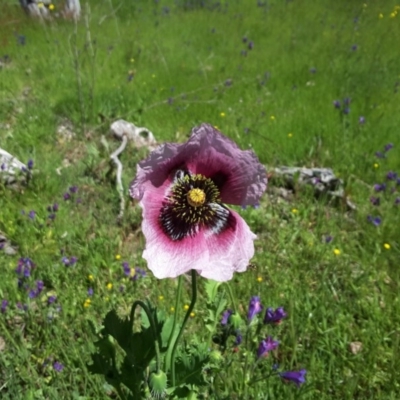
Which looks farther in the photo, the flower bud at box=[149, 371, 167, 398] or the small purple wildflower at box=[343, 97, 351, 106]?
the small purple wildflower at box=[343, 97, 351, 106]

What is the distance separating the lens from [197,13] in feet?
24.6

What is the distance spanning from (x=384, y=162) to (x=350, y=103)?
38.3 inches

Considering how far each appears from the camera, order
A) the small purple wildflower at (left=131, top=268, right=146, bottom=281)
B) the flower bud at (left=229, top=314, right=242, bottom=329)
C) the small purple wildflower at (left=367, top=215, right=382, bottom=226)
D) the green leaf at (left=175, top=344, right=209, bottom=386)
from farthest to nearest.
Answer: the small purple wildflower at (left=367, top=215, right=382, bottom=226)
the small purple wildflower at (left=131, top=268, right=146, bottom=281)
the flower bud at (left=229, top=314, right=242, bottom=329)
the green leaf at (left=175, top=344, right=209, bottom=386)

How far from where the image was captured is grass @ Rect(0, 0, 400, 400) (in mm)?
2174

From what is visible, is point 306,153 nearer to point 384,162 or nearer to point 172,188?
point 384,162

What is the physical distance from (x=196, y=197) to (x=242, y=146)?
2722 millimetres

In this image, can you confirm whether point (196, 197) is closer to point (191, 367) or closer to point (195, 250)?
point (195, 250)

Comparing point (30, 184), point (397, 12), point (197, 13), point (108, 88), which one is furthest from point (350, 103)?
point (197, 13)

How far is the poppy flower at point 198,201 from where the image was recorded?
1163mm

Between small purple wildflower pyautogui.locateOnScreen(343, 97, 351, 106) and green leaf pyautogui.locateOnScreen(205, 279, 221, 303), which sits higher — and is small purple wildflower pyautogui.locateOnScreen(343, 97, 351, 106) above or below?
below

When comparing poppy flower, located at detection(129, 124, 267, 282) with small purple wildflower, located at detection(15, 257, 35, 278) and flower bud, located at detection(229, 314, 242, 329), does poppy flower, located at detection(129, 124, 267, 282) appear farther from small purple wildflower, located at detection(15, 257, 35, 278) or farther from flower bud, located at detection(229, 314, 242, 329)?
small purple wildflower, located at detection(15, 257, 35, 278)

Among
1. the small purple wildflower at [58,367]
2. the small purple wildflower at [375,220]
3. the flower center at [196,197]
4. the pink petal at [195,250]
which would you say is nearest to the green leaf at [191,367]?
the pink petal at [195,250]


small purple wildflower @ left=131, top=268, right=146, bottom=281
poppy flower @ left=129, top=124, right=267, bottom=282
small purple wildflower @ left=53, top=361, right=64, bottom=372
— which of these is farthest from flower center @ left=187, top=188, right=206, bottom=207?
small purple wildflower @ left=131, top=268, right=146, bottom=281

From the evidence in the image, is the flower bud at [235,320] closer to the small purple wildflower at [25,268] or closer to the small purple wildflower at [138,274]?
the small purple wildflower at [138,274]
